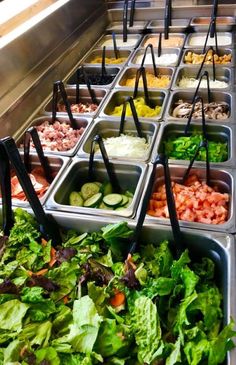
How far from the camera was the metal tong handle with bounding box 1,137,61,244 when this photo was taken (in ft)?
4.65

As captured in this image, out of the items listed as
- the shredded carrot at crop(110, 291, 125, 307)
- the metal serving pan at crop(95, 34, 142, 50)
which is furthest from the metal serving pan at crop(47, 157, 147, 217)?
the metal serving pan at crop(95, 34, 142, 50)

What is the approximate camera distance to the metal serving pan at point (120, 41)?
3.95 meters

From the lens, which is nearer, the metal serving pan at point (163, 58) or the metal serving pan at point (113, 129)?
the metal serving pan at point (113, 129)

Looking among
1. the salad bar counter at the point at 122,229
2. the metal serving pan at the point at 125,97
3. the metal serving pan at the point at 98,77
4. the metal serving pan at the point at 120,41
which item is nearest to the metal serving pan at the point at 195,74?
the salad bar counter at the point at 122,229

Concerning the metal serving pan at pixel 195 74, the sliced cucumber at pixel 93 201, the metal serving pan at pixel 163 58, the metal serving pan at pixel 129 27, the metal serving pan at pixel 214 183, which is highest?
the metal serving pan at pixel 129 27

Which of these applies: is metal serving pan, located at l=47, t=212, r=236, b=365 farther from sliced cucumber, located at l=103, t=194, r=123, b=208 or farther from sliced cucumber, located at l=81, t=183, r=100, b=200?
sliced cucumber, located at l=81, t=183, r=100, b=200

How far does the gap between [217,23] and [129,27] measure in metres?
1.02

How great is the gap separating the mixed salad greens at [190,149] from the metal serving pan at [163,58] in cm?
128

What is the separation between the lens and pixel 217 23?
13.3 feet

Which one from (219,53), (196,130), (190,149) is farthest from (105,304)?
(219,53)

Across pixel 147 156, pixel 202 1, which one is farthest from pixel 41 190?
pixel 202 1

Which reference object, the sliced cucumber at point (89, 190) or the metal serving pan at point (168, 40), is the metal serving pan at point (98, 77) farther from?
the sliced cucumber at point (89, 190)

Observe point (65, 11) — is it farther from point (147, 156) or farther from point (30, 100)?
point (147, 156)

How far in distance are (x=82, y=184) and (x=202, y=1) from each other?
3.22 m
